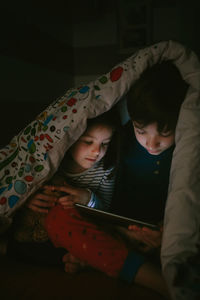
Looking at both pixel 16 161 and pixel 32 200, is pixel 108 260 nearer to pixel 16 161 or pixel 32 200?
pixel 32 200

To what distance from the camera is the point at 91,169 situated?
0.68 m

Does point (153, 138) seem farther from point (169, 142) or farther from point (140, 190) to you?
point (140, 190)

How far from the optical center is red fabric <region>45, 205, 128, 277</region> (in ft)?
1.79

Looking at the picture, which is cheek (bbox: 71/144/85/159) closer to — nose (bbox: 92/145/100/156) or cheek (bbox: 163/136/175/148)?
nose (bbox: 92/145/100/156)

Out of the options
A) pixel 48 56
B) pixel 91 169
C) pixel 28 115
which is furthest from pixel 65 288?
pixel 48 56

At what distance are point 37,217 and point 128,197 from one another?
292 millimetres

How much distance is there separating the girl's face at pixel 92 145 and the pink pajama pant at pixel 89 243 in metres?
0.16

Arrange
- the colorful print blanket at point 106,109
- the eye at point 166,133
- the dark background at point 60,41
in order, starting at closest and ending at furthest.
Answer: the colorful print blanket at point 106,109 → the eye at point 166,133 → the dark background at point 60,41

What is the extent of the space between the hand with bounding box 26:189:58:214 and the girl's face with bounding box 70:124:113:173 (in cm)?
15

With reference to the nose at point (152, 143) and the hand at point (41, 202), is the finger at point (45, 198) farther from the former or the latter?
the nose at point (152, 143)

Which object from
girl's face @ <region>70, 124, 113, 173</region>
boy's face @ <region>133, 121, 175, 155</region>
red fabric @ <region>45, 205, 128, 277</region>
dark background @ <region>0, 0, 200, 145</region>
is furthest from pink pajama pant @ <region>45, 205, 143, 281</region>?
dark background @ <region>0, 0, 200, 145</region>

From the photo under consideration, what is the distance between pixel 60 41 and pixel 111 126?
548 mm

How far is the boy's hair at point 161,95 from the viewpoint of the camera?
23.0 inches

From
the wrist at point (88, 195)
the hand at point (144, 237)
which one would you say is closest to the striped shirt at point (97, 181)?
the wrist at point (88, 195)
